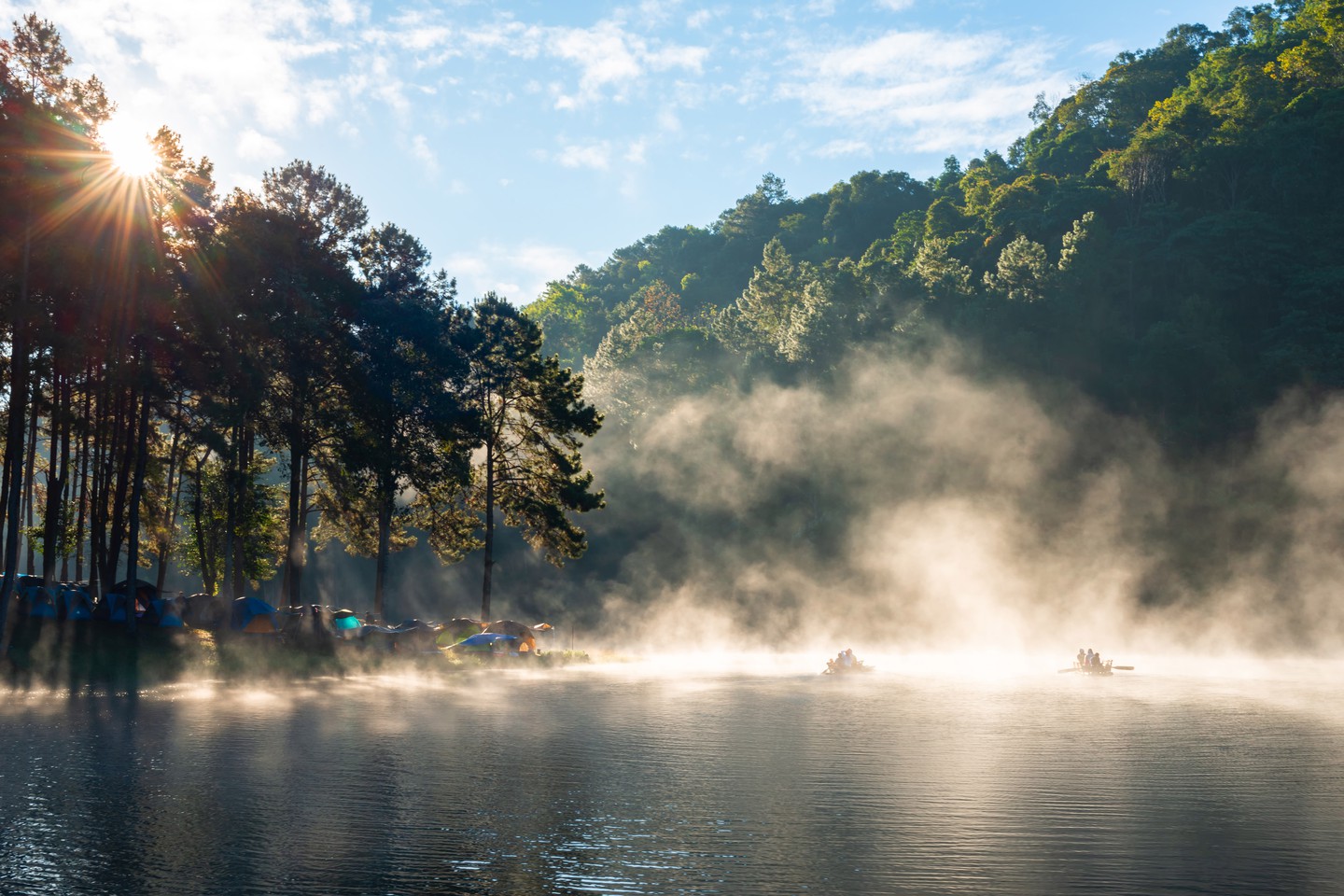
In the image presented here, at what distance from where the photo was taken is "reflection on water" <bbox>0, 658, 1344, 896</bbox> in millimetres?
14812

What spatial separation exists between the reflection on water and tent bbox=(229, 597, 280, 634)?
674 inches

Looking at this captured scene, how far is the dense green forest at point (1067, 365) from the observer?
89875 millimetres

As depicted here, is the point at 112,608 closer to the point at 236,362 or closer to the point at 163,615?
the point at 163,615

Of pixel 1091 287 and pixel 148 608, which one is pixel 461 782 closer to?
pixel 148 608

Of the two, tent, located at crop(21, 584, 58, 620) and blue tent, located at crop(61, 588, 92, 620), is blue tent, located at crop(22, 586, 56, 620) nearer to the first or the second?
tent, located at crop(21, 584, 58, 620)

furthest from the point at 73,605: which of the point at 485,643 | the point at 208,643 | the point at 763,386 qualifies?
the point at 763,386

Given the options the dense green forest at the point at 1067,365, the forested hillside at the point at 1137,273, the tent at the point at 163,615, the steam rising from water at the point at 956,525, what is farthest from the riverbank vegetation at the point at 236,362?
the forested hillside at the point at 1137,273

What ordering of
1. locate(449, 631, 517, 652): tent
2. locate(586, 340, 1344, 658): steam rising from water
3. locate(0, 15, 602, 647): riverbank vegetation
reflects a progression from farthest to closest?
locate(586, 340, 1344, 658): steam rising from water, locate(449, 631, 517, 652): tent, locate(0, 15, 602, 647): riverbank vegetation

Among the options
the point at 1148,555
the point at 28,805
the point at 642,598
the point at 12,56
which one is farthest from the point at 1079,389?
the point at 28,805

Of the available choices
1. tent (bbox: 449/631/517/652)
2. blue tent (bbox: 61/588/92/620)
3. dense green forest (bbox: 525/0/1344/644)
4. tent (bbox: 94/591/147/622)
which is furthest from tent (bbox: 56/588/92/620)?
dense green forest (bbox: 525/0/1344/644)

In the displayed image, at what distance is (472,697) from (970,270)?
86.2m

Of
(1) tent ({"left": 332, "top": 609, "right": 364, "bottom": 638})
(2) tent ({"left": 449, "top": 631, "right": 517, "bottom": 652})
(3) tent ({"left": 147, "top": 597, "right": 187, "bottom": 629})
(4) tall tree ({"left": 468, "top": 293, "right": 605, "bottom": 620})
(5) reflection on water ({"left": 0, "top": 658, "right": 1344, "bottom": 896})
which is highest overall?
(4) tall tree ({"left": 468, "top": 293, "right": 605, "bottom": 620})

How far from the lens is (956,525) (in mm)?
97812

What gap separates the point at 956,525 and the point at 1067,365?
59.8ft
